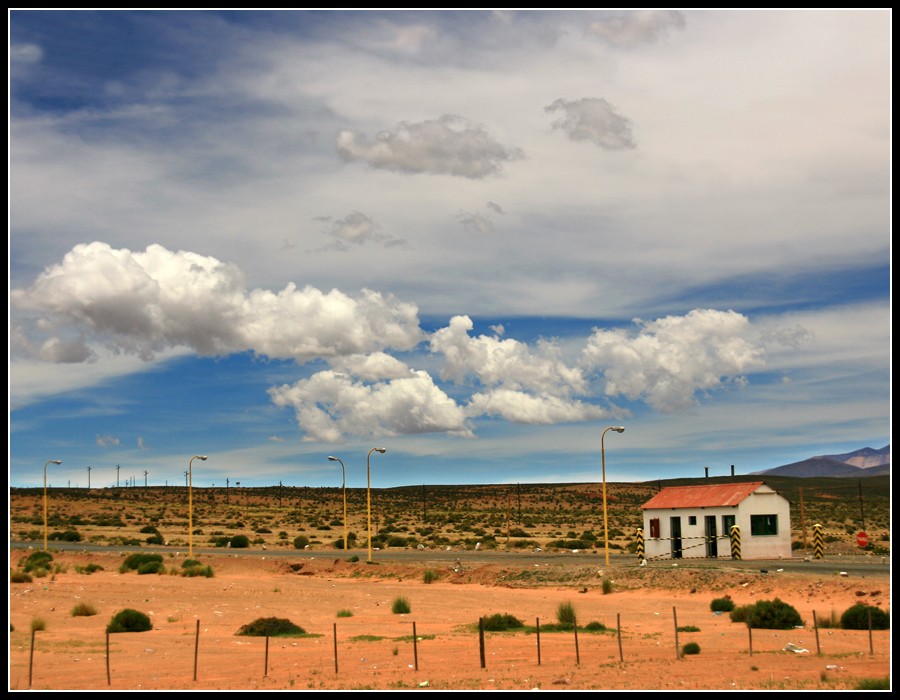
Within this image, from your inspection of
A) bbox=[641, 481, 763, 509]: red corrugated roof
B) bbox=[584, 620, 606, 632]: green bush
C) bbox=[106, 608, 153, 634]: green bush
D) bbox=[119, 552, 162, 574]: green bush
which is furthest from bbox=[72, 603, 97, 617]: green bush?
bbox=[641, 481, 763, 509]: red corrugated roof

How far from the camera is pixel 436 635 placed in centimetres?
3403

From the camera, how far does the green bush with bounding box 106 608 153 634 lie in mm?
35622

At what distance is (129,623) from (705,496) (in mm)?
31796

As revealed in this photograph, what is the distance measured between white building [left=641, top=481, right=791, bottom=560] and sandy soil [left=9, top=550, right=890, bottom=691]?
4.59m

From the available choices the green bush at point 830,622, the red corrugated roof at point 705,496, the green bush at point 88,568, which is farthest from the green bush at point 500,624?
the green bush at point 88,568

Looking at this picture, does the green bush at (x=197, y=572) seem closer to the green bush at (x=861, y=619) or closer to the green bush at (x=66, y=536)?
the green bush at (x=66, y=536)

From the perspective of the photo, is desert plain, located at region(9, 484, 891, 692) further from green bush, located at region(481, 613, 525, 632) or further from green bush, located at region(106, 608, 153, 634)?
green bush, located at region(481, 613, 525, 632)

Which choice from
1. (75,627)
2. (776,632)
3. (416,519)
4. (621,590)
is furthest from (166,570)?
(416,519)

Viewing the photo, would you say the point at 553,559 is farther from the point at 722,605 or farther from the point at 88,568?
the point at 88,568

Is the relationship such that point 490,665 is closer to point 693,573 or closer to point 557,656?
point 557,656

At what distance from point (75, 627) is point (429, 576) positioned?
22963mm

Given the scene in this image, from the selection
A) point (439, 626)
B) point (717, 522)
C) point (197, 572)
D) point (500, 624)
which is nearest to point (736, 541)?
point (717, 522)

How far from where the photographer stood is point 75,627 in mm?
37562

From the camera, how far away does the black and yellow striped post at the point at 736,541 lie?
170 ft
